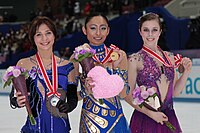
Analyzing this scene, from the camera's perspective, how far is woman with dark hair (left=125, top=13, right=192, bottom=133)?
2781 mm

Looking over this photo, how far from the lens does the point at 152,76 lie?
2791 mm

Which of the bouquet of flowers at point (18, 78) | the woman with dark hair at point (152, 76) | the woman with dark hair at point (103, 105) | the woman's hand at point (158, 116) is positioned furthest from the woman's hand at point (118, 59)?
the bouquet of flowers at point (18, 78)

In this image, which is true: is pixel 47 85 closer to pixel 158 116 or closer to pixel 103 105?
pixel 103 105

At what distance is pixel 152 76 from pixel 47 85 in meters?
0.67

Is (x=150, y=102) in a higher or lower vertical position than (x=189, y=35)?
higher

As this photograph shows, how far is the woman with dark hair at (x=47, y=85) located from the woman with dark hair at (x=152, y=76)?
423mm

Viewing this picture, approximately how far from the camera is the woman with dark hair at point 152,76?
9.12 feet

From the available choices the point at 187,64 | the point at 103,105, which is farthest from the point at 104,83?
the point at 187,64

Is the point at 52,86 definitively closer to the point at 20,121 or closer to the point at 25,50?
the point at 20,121

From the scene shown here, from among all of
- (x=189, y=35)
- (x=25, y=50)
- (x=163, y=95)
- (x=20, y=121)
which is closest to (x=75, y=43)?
(x=25, y=50)

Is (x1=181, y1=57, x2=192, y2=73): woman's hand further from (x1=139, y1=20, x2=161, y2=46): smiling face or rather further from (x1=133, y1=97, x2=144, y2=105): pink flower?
(x1=133, y1=97, x2=144, y2=105): pink flower

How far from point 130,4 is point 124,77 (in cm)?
1406

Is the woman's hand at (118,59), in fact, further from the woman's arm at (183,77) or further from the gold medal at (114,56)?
the woman's arm at (183,77)

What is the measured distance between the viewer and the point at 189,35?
11.8 m
